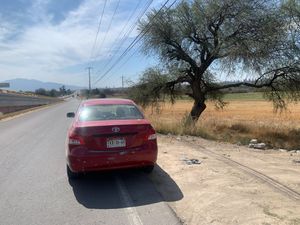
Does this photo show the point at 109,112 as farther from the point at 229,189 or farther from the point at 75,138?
the point at 229,189

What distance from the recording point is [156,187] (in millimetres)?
6949

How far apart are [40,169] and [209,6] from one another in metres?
14.3

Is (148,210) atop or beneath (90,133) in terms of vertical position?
beneath

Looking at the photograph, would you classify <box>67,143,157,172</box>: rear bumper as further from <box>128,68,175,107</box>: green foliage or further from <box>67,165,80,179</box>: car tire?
<box>128,68,175,107</box>: green foliage

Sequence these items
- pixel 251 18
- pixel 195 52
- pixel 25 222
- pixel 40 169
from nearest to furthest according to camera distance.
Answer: pixel 25 222
pixel 40 169
pixel 251 18
pixel 195 52

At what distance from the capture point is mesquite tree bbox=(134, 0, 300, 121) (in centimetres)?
1872

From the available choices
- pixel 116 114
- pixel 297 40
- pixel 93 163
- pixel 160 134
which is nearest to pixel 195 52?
pixel 297 40

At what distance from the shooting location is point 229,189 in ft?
20.7

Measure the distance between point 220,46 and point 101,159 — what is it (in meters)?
14.0

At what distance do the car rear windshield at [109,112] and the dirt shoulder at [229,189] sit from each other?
4.36 ft

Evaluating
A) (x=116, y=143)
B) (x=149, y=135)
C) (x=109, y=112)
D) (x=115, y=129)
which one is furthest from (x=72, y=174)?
(x=149, y=135)

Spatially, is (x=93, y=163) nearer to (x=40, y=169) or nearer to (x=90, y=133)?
(x=90, y=133)

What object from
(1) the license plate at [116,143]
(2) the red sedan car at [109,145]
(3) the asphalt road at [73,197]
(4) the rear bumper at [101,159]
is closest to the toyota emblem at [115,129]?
(2) the red sedan car at [109,145]

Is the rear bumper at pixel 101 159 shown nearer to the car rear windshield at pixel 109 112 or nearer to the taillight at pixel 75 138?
the taillight at pixel 75 138
